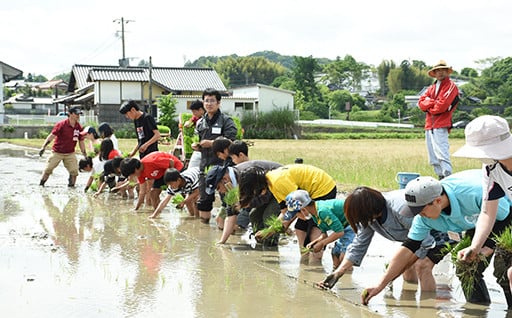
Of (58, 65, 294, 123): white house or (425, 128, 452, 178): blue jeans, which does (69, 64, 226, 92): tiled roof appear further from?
(425, 128, 452, 178): blue jeans

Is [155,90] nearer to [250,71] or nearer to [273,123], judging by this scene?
[273,123]

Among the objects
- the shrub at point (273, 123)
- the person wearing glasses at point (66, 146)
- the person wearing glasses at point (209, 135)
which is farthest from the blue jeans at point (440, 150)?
the shrub at point (273, 123)

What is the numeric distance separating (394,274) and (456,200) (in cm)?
64

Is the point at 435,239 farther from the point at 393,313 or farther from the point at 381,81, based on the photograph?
the point at 381,81

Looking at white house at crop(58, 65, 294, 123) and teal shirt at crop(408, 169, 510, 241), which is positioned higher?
white house at crop(58, 65, 294, 123)

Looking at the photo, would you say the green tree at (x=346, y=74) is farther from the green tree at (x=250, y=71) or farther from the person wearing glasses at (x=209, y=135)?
the person wearing glasses at (x=209, y=135)

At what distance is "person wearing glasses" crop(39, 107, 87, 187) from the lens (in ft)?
44.5

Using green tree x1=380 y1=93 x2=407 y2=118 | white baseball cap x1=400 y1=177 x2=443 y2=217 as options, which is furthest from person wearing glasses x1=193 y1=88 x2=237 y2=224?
green tree x1=380 y1=93 x2=407 y2=118

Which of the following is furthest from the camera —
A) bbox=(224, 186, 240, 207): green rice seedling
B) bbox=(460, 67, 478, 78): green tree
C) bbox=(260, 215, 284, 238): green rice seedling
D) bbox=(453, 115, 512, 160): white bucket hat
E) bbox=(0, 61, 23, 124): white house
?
bbox=(460, 67, 478, 78): green tree

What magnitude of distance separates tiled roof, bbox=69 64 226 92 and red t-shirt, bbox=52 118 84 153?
35.5 metres

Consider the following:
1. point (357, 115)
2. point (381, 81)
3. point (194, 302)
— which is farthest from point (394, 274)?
point (381, 81)

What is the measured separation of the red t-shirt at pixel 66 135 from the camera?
13.7m

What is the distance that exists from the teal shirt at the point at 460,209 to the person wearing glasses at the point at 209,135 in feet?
14.0

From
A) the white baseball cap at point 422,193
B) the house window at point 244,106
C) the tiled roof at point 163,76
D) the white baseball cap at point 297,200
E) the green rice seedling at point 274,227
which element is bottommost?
the green rice seedling at point 274,227
